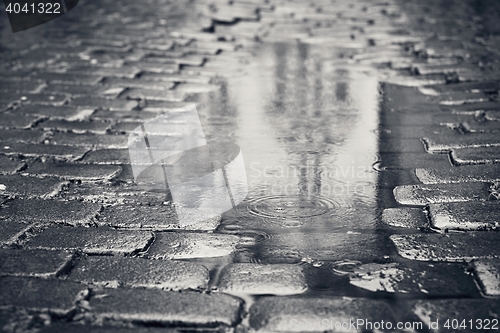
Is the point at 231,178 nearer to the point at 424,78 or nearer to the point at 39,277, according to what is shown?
the point at 39,277

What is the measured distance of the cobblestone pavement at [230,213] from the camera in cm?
227

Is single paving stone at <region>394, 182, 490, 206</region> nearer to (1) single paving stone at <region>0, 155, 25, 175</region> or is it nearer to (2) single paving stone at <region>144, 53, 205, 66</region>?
(1) single paving stone at <region>0, 155, 25, 175</region>

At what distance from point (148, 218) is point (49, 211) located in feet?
1.45

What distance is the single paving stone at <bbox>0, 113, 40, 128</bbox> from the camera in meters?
4.40

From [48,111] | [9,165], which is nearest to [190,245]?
[9,165]

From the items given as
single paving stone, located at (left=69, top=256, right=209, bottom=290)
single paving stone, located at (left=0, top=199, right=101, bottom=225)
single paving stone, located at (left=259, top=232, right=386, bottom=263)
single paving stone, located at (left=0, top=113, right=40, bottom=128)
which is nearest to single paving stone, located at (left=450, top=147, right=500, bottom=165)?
single paving stone, located at (left=259, top=232, right=386, bottom=263)

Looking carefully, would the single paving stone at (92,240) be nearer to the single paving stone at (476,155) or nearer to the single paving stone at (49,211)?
the single paving stone at (49,211)

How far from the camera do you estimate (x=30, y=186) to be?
3400 mm

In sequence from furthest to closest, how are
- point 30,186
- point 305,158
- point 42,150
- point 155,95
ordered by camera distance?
point 155,95, point 42,150, point 305,158, point 30,186

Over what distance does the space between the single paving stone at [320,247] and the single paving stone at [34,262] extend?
2.44ft

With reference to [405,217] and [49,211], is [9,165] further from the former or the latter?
[405,217]

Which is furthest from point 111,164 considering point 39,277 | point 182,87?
point 182,87

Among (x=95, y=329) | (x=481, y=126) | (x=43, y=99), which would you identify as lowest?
(x=481, y=126)

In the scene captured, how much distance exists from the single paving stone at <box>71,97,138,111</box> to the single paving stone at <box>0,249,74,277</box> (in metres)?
2.25
